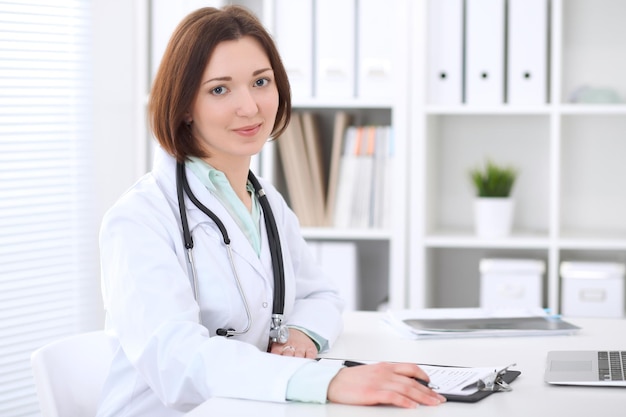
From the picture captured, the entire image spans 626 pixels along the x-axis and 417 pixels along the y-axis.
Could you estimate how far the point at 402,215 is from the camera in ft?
9.70

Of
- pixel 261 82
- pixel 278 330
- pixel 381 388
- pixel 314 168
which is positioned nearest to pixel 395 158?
pixel 314 168

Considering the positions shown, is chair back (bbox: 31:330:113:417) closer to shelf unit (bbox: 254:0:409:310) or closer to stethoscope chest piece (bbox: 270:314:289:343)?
stethoscope chest piece (bbox: 270:314:289:343)

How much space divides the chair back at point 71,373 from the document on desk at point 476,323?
1.97ft

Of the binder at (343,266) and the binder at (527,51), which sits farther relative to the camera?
the binder at (343,266)

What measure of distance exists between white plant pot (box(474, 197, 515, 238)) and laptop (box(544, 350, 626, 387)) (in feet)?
4.51

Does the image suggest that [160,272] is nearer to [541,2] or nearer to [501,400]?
[501,400]

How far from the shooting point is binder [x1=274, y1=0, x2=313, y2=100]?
299 cm

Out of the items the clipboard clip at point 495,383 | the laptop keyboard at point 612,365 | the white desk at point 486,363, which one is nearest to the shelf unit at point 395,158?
the white desk at point 486,363

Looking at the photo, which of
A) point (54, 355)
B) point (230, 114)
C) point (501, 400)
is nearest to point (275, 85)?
point (230, 114)

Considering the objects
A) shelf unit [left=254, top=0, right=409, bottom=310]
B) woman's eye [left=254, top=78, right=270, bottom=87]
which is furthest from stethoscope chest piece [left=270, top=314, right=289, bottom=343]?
shelf unit [left=254, top=0, right=409, bottom=310]

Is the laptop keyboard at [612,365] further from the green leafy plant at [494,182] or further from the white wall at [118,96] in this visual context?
the white wall at [118,96]

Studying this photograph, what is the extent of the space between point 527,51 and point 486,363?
1597 mm

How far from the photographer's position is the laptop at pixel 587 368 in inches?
54.9

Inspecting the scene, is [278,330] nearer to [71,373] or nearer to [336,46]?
[71,373]
